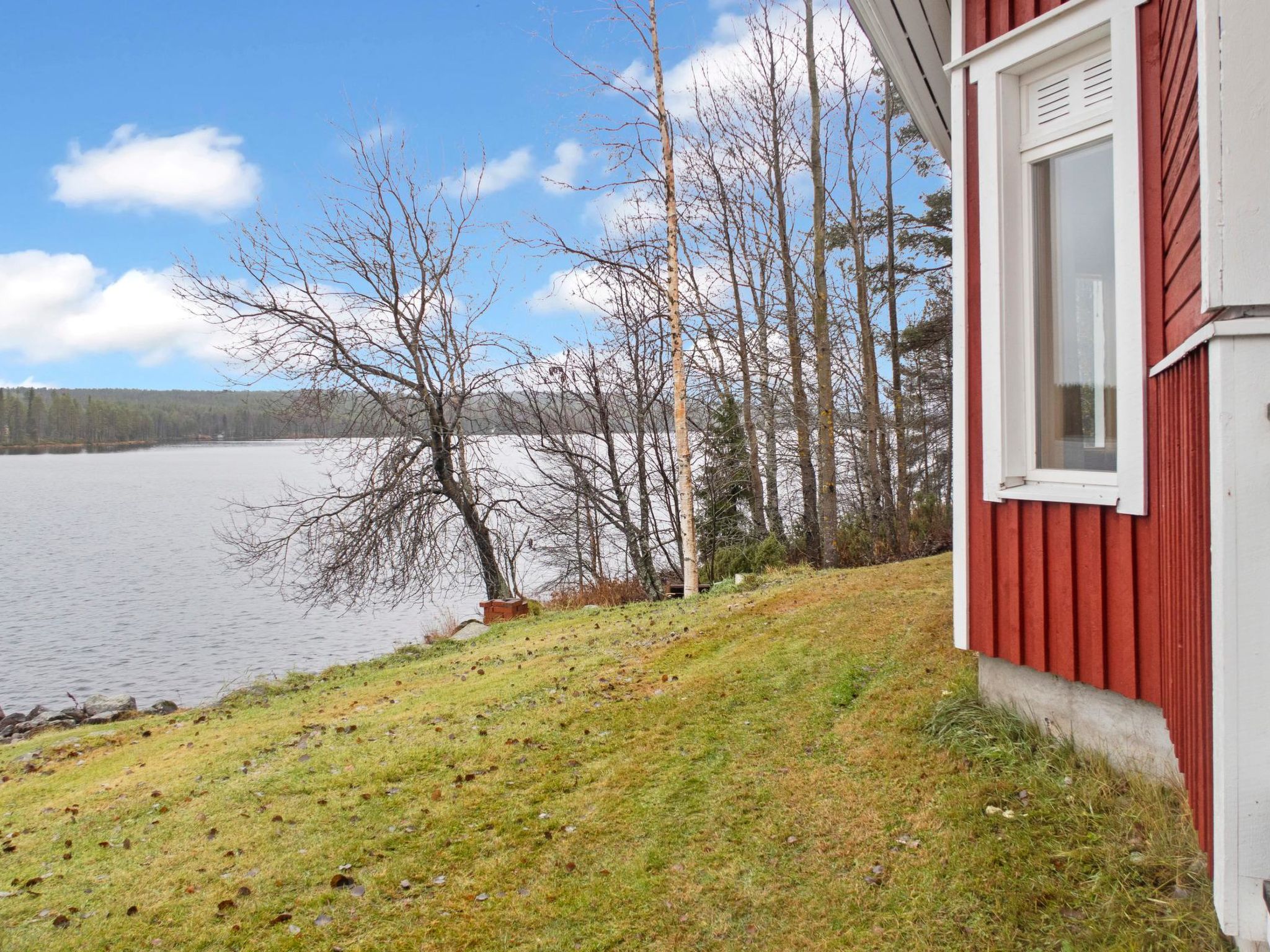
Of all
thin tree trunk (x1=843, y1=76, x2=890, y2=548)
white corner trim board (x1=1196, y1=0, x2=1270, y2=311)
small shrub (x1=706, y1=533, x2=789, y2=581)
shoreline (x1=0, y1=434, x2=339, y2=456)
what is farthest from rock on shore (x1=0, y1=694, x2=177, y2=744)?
shoreline (x1=0, y1=434, x2=339, y2=456)

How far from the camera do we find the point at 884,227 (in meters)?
16.6

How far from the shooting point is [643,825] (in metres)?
3.69

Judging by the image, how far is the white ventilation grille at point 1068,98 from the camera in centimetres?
322

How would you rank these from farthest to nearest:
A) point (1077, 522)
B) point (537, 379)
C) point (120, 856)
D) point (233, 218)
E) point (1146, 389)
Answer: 1. point (537, 379)
2. point (233, 218)
3. point (120, 856)
4. point (1077, 522)
5. point (1146, 389)

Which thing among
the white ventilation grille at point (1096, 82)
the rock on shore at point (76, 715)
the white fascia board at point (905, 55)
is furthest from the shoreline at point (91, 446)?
the white ventilation grille at point (1096, 82)

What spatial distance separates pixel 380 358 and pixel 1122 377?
1347 centimetres

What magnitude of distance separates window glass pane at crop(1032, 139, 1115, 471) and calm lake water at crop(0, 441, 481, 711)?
36.5ft

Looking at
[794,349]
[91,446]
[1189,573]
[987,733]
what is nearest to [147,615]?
[794,349]

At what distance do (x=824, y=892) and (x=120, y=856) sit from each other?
12.7 ft

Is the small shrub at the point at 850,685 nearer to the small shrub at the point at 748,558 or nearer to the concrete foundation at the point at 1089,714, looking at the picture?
the concrete foundation at the point at 1089,714

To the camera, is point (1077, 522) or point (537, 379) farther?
point (537, 379)

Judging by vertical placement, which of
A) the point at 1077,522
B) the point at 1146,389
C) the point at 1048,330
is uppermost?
the point at 1048,330

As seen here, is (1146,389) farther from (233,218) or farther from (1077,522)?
(233,218)

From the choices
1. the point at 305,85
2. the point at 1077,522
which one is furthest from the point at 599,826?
the point at 305,85
